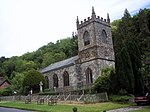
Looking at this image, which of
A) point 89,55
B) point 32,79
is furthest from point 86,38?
point 32,79

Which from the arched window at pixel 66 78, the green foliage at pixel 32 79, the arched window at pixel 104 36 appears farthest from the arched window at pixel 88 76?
the green foliage at pixel 32 79

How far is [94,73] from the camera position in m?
44.2

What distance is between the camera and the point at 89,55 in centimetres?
4641

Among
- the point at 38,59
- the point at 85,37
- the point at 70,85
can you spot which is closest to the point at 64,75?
the point at 70,85

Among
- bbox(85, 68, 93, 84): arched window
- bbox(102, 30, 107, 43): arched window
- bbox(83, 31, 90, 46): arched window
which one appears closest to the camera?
bbox(85, 68, 93, 84): arched window

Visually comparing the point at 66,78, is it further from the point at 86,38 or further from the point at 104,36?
the point at 104,36

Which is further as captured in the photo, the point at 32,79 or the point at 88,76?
the point at 32,79

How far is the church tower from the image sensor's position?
147 ft

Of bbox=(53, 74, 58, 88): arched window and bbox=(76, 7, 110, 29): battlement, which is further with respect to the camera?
bbox=(53, 74, 58, 88): arched window

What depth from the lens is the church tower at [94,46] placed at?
147ft

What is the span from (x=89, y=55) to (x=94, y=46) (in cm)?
201

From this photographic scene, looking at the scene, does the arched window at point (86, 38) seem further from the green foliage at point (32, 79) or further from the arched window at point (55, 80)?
the green foliage at point (32, 79)

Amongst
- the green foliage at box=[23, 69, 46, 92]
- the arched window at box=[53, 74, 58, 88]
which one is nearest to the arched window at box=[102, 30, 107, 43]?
the arched window at box=[53, 74, 58, 88]

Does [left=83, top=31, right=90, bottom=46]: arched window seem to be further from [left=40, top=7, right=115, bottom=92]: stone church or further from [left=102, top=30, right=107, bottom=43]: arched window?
[left=102, top=30, right=107, bottom=43]: arched window
